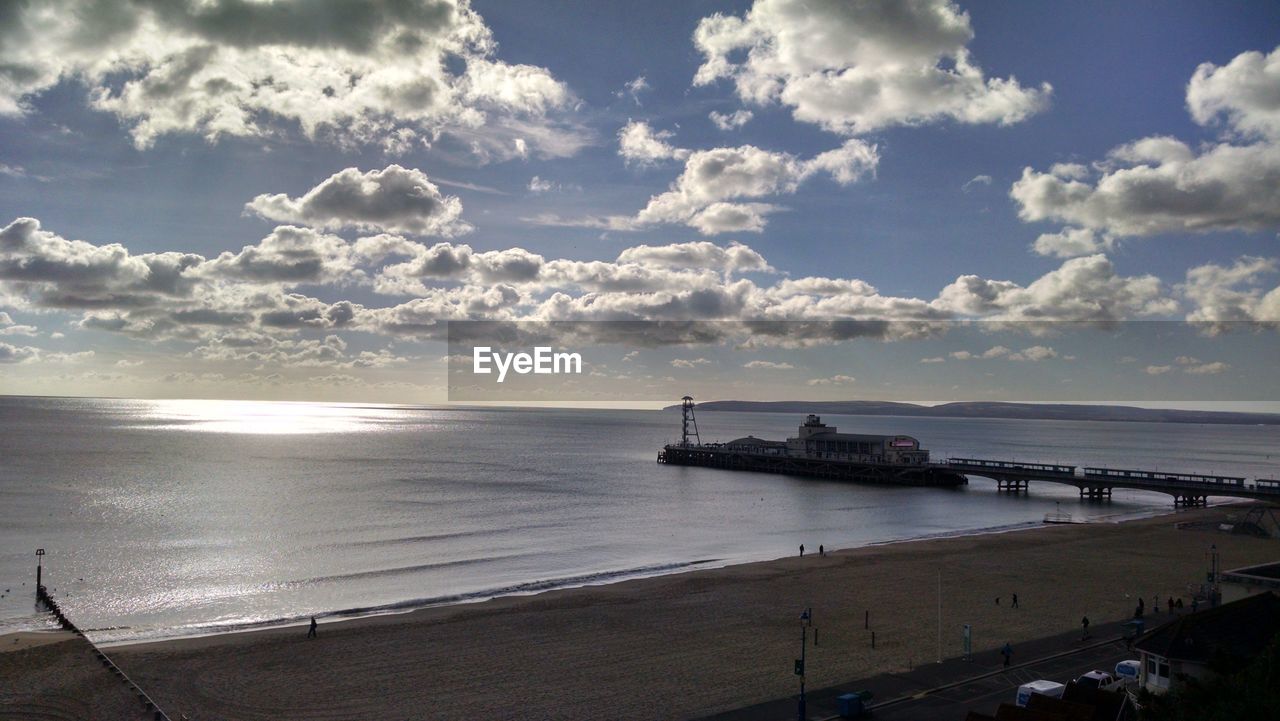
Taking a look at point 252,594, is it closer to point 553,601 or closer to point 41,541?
point 553,601

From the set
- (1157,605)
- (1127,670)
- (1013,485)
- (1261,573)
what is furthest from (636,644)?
(1013,485)

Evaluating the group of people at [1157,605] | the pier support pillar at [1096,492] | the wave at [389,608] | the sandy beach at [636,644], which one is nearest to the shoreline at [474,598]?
the wave at [389,608]

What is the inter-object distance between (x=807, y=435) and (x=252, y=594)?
8152cm

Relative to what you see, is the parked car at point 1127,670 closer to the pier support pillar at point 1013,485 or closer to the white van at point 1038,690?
the white van at point 1038,690

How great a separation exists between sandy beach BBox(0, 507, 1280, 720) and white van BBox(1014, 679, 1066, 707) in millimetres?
5053

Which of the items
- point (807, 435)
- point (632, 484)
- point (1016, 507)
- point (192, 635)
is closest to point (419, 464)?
point (632, 484)

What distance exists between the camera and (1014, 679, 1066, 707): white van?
20.0m

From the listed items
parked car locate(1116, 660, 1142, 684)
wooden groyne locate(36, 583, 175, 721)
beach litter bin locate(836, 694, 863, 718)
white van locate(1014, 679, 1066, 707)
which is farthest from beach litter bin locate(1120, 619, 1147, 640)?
wooden groyne locate(36, 583, 175, 721)

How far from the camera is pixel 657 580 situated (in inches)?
1613

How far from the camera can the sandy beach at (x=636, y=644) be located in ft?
74.9

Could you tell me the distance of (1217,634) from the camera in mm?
18016

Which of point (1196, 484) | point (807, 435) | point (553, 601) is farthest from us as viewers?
point (807, 435)

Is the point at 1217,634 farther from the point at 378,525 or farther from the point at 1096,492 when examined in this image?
the point at 1096,492

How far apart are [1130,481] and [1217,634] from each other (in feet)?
220
